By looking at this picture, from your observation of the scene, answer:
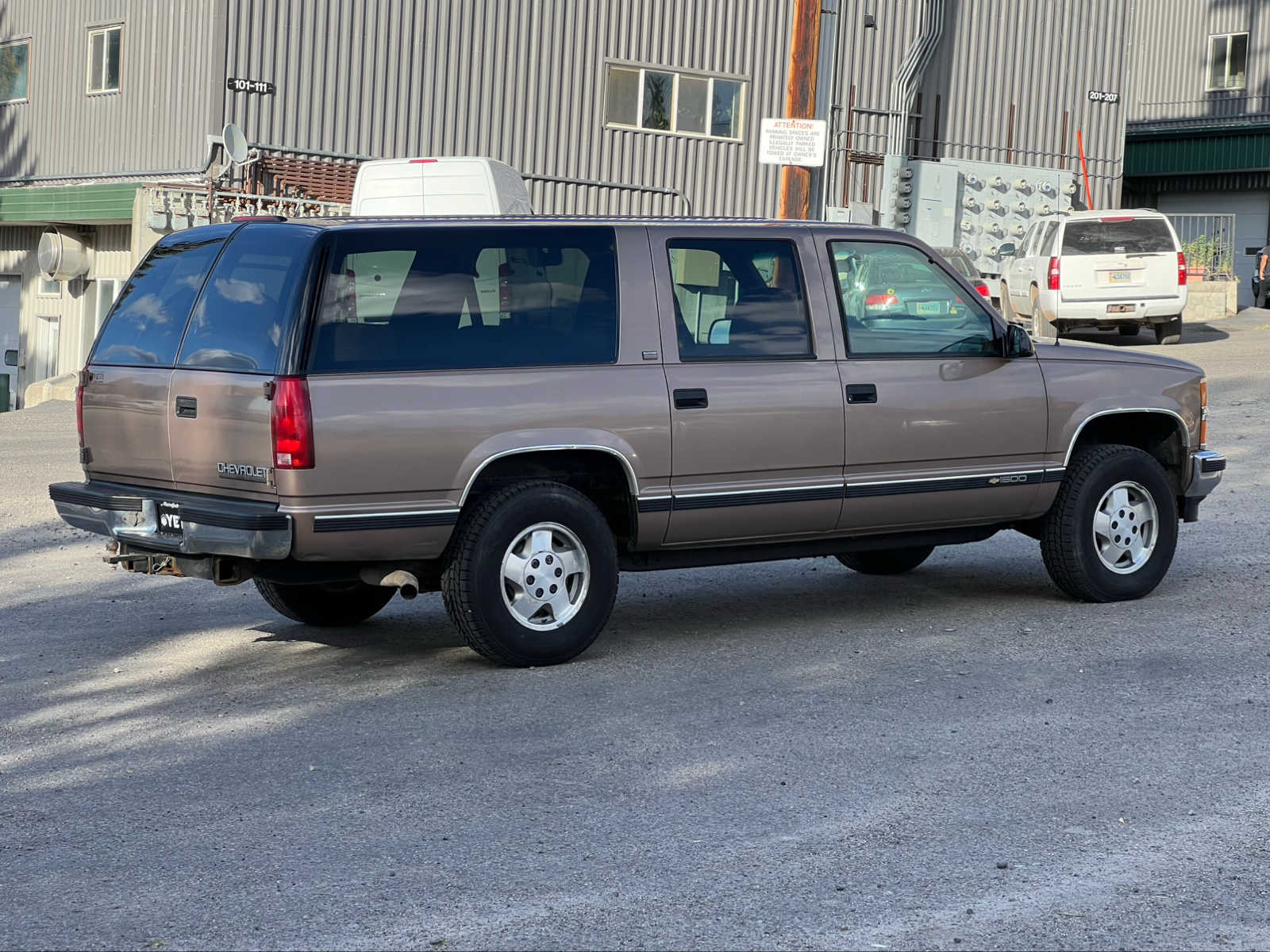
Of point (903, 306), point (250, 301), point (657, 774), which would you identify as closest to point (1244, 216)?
point (903, 306)

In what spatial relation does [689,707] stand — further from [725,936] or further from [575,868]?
[725,936]

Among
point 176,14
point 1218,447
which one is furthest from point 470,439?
point 176,14

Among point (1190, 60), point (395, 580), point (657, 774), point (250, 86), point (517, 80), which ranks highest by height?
point (1190, 60)

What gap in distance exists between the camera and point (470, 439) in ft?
23.6

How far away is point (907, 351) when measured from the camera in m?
8.35

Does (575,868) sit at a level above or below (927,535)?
below

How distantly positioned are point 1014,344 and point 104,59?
2047 centimetres

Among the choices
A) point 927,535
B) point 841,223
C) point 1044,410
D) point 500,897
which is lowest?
point 500,897

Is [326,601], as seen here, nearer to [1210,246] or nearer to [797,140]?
[797,140]

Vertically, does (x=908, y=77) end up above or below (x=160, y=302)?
above

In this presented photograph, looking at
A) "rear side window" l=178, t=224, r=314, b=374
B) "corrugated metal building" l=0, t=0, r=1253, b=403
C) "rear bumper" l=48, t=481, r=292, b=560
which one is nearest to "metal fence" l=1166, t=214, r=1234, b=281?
"corrugated metal building" l=0, t=0, r=1253, b=403

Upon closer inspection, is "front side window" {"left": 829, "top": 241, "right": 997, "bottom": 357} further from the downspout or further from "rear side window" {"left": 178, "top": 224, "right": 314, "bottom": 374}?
the downspout

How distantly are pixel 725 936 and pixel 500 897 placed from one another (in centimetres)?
66

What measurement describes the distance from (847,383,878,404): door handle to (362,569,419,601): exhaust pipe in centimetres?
222
